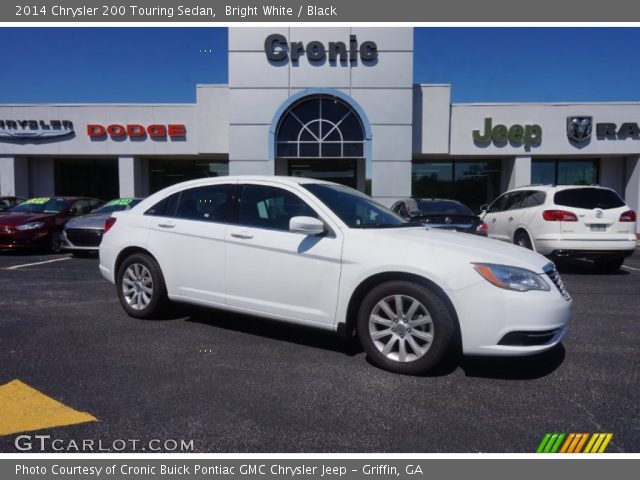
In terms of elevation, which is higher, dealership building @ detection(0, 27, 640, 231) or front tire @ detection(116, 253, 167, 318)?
dealership building @ detection(0, 27, 640, 231)

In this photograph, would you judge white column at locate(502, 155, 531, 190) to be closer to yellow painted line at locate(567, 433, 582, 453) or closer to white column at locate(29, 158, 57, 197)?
yellow painted line at locate(567, 433, 582, 453)

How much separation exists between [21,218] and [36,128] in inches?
489

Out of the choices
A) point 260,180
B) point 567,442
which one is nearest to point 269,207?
point 260,180

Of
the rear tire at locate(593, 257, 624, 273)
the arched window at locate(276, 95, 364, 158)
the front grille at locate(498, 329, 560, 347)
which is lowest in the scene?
the rear tire at locate(593, 257, 624, 273)

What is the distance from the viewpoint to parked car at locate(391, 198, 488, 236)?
8.06 meters

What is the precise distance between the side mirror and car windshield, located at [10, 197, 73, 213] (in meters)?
10.4

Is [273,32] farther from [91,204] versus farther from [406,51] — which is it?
[91,204]

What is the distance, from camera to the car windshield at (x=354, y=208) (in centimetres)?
439

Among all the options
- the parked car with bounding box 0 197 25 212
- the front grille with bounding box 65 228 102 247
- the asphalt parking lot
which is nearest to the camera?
the asphalt parking lot

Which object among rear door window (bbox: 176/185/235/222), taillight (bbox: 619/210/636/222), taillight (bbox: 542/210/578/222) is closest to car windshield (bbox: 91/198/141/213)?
rear door window (bbox: 176/185/235/222)

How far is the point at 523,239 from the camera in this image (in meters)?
9.44

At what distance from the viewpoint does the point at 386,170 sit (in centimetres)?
1941

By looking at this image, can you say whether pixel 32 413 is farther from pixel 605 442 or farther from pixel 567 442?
pixel 605 442

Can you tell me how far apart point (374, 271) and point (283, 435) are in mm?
1490
